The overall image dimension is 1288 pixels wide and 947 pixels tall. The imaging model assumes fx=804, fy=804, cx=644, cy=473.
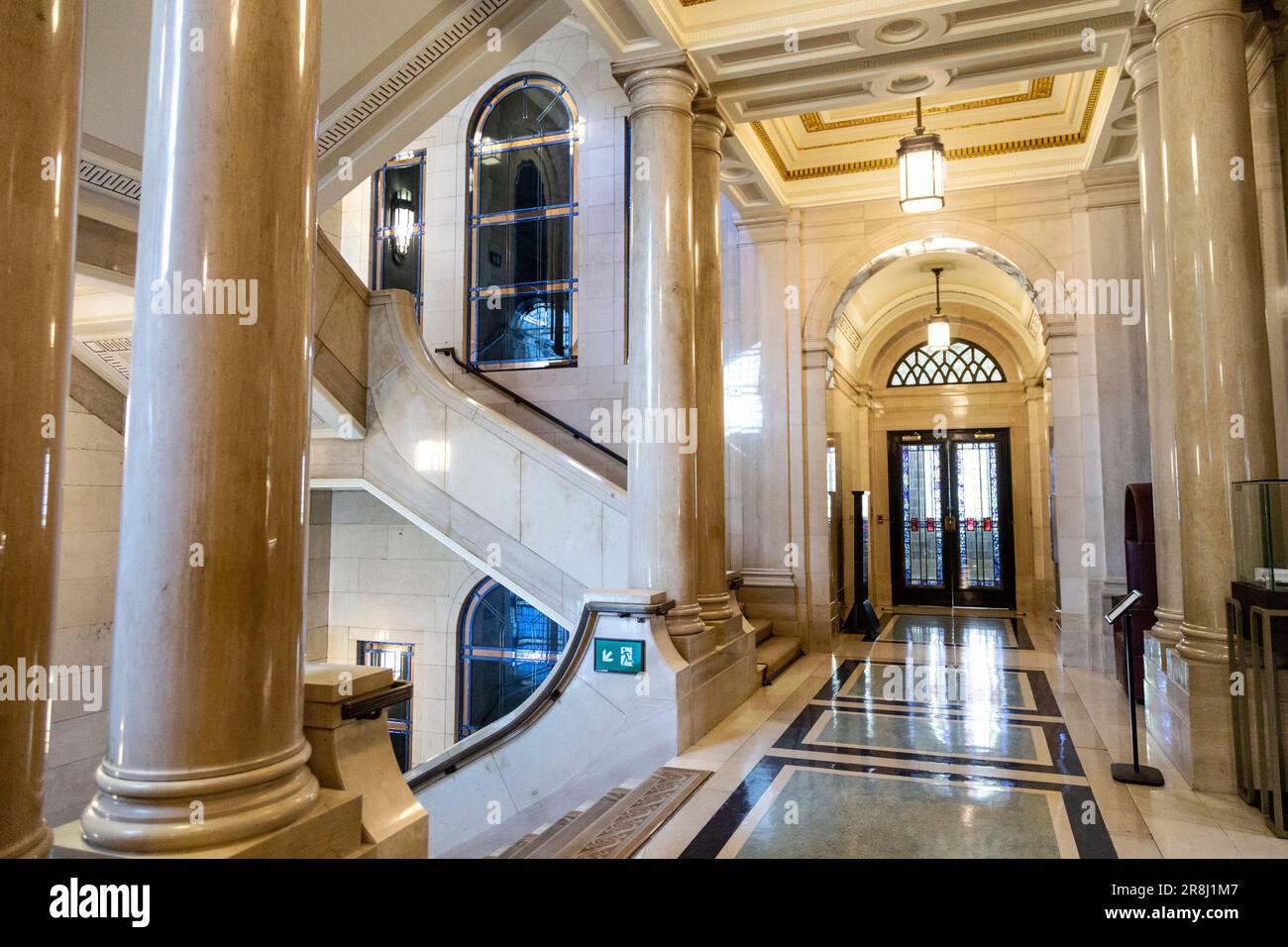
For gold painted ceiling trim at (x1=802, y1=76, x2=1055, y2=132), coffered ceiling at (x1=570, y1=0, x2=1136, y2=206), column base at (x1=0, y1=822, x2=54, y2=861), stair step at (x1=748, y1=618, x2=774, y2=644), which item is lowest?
stair step at (x1=748, y1=618, x2=774, y2=644)

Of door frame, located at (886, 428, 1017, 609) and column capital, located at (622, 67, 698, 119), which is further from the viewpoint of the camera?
door frame, located at (886, 428, 1017, 609)

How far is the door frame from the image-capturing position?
14.2 metres

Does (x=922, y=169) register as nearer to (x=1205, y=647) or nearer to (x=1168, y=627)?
(x=1168, y=627)

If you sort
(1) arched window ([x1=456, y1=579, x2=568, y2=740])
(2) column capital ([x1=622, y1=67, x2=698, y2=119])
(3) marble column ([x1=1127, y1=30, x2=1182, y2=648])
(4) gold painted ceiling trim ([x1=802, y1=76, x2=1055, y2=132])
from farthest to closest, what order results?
(1) arched window ([x1=456, y1=579, x2=568, y2=740])
(4) gold painted ceiling trim ([x1=802, y1=76, x2=1055, y2=132])
(2) column capital ([x1=622, y1=67, x2=698, y2=119])
(3) marble column ([x1=1127, y1=30, x2=1182, y2=648])

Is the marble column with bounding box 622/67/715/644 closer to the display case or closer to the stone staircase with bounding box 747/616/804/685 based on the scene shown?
the stone staircase with bounding box 747/616/804/685

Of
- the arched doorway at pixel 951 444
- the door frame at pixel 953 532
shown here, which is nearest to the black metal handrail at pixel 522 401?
the arched doorway at pixel 951 444

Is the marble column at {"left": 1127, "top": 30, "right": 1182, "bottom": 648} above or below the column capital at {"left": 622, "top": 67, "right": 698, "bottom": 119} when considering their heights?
below

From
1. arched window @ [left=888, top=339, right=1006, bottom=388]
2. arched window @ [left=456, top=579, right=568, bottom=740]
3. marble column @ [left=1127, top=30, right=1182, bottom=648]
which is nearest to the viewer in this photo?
marble column @ [left=1127, top=30, right=1182, bottom=648]

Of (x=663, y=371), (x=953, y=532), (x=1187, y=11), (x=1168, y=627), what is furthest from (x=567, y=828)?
(x=953, y=532)

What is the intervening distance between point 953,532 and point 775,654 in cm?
711

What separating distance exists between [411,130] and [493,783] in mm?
5644

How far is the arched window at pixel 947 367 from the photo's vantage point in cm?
1480

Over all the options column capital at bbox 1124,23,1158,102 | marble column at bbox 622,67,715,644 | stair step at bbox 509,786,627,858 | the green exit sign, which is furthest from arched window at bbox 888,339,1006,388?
stair step at bbox 509,786,627,858

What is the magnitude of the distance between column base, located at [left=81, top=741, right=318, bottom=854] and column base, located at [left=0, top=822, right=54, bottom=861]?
12 centimetres
